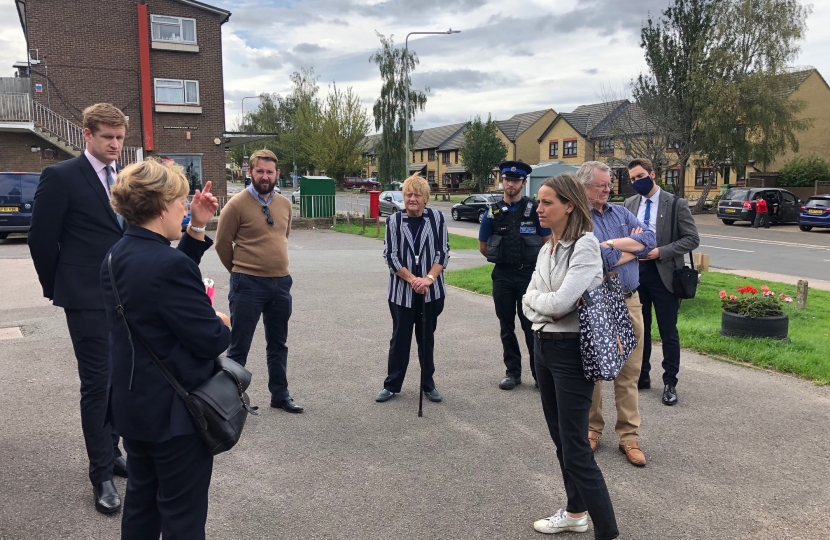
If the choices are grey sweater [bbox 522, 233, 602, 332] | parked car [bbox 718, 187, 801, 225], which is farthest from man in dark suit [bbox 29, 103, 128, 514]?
parked car [bbox 718, 187, 801, 225]

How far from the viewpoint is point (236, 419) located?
8.09ft

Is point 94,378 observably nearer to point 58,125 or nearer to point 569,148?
point 58,125

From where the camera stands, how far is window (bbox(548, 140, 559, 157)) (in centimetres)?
→ 6475

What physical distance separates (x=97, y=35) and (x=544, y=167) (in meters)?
27.1

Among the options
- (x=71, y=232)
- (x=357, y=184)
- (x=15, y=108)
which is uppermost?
(x=15, y=108)

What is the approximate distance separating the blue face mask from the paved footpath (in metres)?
1.83

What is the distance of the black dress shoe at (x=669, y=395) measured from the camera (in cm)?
538

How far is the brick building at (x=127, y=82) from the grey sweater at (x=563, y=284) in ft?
85.4

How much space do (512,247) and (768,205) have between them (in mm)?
26474

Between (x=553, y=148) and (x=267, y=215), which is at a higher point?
(x=553, y=148)

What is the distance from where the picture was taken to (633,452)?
428 centimetres

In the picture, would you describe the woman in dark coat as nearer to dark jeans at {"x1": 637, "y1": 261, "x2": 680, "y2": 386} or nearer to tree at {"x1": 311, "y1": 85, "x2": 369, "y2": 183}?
dark jeans at {"x1": 637, "y1": 261, "x2": 680, "y2": 386}

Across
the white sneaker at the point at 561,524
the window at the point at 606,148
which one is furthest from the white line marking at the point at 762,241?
the window at the point at 606,148

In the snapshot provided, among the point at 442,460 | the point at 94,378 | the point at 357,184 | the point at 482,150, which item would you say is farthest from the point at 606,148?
the point at 94,378
